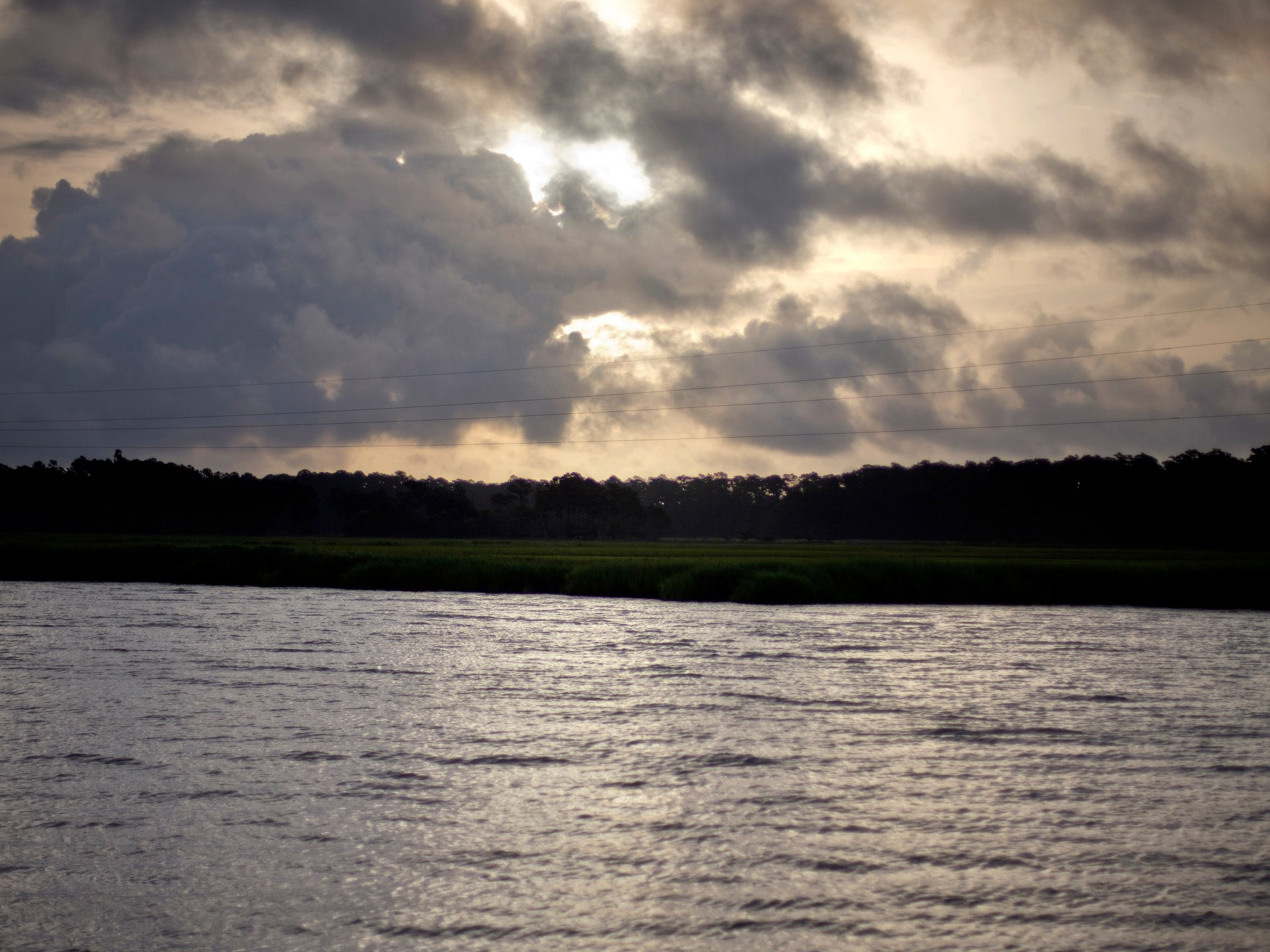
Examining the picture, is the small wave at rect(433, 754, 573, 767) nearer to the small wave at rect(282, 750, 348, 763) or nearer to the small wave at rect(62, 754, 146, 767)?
the small wave at rect(282, 750, 348, 763)

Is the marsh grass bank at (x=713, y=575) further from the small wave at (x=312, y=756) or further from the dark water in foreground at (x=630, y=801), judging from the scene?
the small wave at (x=312, y=756)

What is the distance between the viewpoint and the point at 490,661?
23625mm

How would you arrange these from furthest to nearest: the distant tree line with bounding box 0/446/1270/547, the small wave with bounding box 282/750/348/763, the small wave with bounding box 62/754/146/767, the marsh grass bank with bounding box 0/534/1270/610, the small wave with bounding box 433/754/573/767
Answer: the distant tree line with bounding box 0/446/1270/547
the marsh grass bank with bounding box 0/534/1270/610
the small wave with bounding box 282/750/348/763
the small wave with bounding box 433/754/573/767
the small wave with bounding box 62/754/146/767

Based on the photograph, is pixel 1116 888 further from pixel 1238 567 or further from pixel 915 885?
pixel 1238 567

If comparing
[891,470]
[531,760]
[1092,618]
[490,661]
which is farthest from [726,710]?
A: [891,470]

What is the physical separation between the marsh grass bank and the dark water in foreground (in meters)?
19.5

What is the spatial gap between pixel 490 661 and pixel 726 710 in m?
8.19

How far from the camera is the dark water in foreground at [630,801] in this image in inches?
316

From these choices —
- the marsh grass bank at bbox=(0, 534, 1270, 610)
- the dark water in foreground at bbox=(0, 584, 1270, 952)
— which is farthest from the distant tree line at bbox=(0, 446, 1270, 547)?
the dark water in foreground at bbox=(0, 584, 1270, 952)

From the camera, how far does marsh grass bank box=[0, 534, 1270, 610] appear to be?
44.0m

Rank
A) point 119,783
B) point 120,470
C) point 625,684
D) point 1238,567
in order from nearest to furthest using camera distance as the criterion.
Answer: point 119,783, point 625,684, point 1238,567, point 120,470

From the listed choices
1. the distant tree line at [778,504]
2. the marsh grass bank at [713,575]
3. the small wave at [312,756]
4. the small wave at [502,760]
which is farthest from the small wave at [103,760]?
the distant tree line at [778,504]

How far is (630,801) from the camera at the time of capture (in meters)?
11.4

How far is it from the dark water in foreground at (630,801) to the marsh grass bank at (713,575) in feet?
64.0
